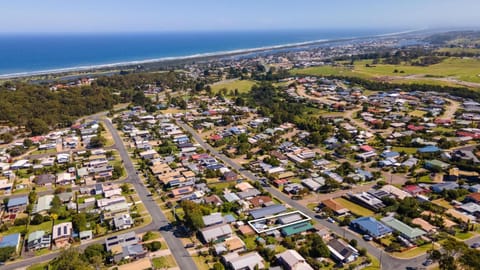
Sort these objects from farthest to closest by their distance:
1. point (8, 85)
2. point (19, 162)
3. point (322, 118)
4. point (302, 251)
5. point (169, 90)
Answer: point (169, 90), point (8, 85), point (322, 118), point (19, 162), point (302, 251)

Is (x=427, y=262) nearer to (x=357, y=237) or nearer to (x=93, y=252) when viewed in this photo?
(x=357, y=237)

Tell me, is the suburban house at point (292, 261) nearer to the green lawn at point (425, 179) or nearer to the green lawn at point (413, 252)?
the green lawn at point (413, 252)

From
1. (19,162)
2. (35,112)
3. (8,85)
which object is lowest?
(19,162)

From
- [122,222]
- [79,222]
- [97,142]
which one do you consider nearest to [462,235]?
[122,222]

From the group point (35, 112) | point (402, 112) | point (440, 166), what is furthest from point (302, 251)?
point (35, 112)

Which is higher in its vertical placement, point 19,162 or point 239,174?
point 19,162

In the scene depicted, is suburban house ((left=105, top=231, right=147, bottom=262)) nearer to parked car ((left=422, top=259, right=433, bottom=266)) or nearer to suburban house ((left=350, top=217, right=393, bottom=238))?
suburban house ((left=350, top=217, right=393, bottom=238))

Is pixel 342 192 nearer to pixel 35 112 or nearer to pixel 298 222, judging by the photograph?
pixel 298 222
